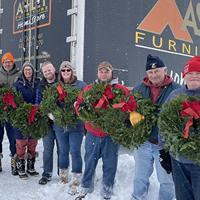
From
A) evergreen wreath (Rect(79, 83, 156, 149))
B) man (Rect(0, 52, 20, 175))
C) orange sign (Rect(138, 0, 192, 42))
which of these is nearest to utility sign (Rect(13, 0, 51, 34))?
man (Rect(0, 52, 20, 175))

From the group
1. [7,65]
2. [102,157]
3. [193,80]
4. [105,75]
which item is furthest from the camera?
[7,65]

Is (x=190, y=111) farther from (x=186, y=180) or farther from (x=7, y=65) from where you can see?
(x=7, y=65)

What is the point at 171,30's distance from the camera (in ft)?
24.1

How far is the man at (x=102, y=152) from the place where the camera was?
4.55 m

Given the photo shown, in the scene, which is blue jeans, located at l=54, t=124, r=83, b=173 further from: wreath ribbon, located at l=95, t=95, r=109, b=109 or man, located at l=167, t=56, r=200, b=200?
man, located at l=167, t=56, r=200, b=200

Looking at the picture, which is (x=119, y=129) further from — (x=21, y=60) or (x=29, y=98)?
(x=21, y=60)

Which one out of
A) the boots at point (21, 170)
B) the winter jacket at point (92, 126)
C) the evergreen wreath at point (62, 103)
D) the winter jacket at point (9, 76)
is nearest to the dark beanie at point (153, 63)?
the winter jacket at point (92, 126)

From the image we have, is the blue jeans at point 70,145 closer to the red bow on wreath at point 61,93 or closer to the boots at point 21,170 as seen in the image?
the red bow on wreath at point 61,93

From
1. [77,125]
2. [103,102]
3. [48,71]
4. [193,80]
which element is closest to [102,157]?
[77,125]

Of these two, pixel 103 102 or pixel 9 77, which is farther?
pixel 9 77

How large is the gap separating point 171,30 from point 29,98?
10.6 feet

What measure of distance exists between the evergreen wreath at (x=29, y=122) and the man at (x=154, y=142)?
1.63m

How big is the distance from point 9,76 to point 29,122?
0.87m

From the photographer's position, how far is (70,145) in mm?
5043
